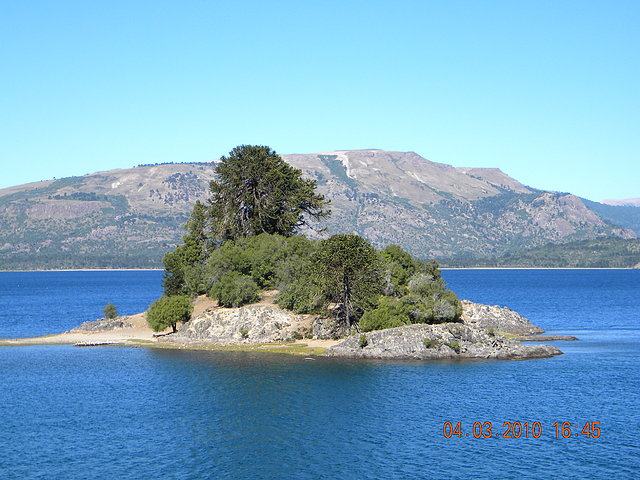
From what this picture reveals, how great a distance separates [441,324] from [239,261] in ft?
118

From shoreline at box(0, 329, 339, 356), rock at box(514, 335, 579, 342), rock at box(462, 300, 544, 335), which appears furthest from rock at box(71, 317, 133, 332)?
rock at box(514, 335, 579, 342)

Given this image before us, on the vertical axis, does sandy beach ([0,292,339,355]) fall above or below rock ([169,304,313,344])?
below

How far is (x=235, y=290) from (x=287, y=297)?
926 centimetres

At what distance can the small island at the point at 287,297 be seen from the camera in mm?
96438

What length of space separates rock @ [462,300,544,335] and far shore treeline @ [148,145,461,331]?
7.07 metres

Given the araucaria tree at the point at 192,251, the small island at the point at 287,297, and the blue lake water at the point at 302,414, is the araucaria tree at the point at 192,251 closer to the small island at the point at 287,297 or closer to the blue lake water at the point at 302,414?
the small island at the point at 287,297

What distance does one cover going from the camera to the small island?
96.4 m

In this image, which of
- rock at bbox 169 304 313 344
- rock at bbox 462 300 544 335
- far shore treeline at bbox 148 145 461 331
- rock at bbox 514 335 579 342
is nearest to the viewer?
far shore treeline at bbox 148 145 461 331

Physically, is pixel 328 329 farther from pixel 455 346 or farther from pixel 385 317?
pixel 455 346

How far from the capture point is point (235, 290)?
115 metres

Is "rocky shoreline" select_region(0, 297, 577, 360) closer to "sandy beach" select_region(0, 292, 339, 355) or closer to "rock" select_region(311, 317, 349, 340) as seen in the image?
"sandy beach" select_region(0, 292, 339, 355)

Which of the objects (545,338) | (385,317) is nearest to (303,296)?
(385,317)

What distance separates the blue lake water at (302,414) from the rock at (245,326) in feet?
30.1
